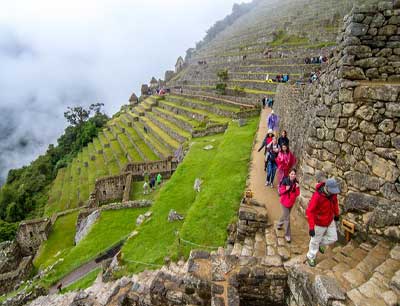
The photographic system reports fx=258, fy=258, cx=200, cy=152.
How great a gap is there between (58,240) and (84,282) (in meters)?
8.75

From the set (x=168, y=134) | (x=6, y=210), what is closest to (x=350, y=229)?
(x=168, y=134)

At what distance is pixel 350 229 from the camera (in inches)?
161

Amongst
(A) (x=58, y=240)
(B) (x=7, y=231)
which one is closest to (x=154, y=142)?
(A) (x=58, y=240)

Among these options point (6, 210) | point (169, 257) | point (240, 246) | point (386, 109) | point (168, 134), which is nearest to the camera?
point (386, 109)

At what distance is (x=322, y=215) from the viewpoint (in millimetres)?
3740

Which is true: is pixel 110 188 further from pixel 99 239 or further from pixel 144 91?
pixel 144 91

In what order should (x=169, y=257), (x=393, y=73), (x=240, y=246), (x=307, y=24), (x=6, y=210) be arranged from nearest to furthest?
(x=393, y=73), (x=240, y=246), (x=169, y=257), (x=6, y=210), (x=307, y=24)

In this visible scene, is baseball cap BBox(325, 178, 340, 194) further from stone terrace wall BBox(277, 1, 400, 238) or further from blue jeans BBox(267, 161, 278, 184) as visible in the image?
blue jeans BBox(267, 161, 278, 184)

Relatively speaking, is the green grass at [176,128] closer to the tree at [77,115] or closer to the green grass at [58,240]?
the green grass at [58,240]

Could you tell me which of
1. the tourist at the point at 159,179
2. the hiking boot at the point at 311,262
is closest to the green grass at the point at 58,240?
the tourist at the point at 159,179

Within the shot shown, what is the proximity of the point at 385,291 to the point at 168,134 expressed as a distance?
1994 cm

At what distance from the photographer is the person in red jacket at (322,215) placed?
11.9 ft

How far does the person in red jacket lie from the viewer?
3639 mm

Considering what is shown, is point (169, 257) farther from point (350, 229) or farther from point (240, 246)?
point (350, 229)
